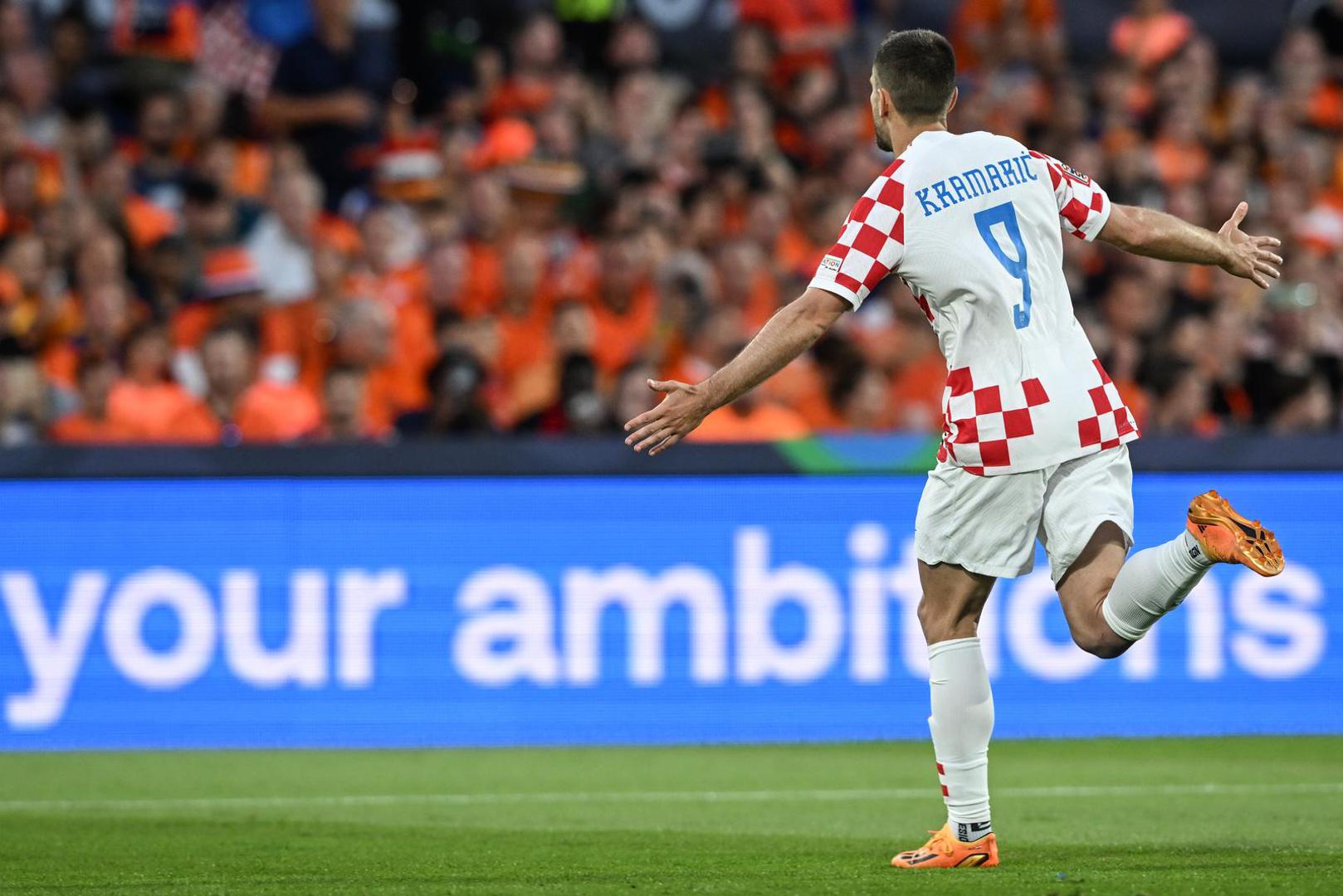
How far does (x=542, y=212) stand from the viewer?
1228 centimetres

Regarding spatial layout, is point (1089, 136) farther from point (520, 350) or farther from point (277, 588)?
point (277, 588)

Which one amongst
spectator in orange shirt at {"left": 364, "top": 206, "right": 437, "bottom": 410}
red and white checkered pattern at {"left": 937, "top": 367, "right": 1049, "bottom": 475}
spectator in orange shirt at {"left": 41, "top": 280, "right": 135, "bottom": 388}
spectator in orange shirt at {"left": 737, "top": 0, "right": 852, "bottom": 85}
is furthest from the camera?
spectator in orange shirt at {"left": 737, "top": 0, "right": 852, "bottom": 85}

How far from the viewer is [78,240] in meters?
11.3

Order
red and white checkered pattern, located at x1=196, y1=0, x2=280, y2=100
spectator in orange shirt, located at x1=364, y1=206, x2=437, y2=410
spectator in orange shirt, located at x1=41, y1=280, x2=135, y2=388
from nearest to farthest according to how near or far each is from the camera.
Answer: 1. spectator in orange shirt, located at x1=41, y1=280, x2=135, y2=388
2. spectator in orange shirt, located at x1=364, y1=206, x2=437, y2=410
3. red and white checkered pattern, located at x1=196, y1=0, x2=280, y2=100

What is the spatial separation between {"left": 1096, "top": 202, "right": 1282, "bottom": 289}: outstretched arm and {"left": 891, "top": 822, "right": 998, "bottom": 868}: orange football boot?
67.3 inches

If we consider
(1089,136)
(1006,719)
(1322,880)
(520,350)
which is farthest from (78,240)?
(1322,880)

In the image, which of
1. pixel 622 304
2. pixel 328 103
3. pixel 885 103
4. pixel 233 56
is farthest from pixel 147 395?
pixel 885 103

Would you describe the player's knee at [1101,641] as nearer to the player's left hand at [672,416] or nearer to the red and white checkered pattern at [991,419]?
the red and white checkered pattern at [991,419]

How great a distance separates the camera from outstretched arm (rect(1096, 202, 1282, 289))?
575cm

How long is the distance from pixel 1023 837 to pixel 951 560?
1.27 meters

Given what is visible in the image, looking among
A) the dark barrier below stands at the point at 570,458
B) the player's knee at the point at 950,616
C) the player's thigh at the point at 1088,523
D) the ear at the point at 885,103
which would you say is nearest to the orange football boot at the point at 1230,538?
the player's thigh at the point at 1088,523

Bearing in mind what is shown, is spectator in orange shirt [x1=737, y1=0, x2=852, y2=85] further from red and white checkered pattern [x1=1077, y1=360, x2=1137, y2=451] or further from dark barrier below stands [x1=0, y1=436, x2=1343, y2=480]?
red and white checkered pattern [x1=1077, y1=360, x2=1137, y2=451]

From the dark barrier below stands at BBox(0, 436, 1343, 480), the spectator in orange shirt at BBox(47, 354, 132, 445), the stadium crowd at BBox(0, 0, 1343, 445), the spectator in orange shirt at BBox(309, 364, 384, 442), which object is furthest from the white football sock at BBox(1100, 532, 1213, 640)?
the spectator in orange shirt at BBox(47, 354, 132, 445)

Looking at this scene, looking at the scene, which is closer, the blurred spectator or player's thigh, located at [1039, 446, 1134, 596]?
player's thigh, located at [1039, 446, 1134, 596]
